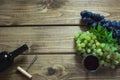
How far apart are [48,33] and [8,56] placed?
8.4 inches

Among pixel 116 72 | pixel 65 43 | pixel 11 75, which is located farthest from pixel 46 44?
pixel 116 72

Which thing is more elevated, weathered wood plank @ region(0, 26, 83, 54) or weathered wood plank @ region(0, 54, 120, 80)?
weathered wood plank @ region(0, 26, 83, 54)

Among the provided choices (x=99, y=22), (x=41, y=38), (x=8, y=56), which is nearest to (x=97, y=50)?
(x=99, y=22)

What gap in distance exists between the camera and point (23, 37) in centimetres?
131

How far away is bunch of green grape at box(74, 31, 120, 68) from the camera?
1.20 meters

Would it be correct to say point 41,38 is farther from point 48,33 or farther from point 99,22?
point 99,22

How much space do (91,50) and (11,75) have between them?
14.0 inches

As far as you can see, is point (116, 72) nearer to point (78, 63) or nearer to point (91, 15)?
point (78, 63)

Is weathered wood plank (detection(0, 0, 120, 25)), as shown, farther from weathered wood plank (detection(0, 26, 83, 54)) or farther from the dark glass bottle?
the dark glass bottle

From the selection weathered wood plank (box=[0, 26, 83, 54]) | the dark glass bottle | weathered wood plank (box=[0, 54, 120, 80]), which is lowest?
weathered wood plank (box=[0, 54, 120, 80])

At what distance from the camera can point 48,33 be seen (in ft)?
4.31

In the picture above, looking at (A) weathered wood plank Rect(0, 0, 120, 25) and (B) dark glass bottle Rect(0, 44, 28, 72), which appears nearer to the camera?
(B) dark glass bottle Rect(0, 44, 28, 72)

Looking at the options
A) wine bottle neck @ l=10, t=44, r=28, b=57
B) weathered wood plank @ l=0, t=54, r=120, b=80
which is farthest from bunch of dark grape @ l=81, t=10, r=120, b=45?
wine bottle neck @ l=10, t=44, r=28, b=57

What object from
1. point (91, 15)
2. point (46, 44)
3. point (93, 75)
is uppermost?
point (91, 15)
